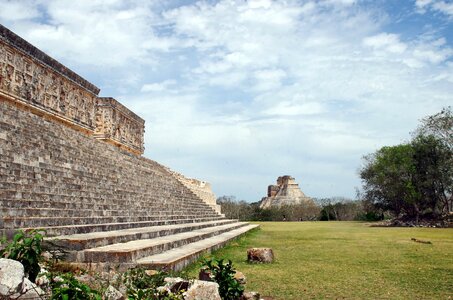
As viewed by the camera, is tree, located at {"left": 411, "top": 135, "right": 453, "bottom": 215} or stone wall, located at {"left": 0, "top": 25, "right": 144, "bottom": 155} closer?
stone wall, located at {"left": 0, "top": 25, "right": 144, "bottom": 155}

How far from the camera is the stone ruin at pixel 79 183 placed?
666cm

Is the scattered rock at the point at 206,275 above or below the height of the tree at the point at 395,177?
below

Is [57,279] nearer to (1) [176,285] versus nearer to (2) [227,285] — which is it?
(1) [176,285]

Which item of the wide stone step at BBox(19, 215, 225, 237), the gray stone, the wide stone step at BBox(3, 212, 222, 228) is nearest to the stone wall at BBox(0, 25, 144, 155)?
the wide stone step at BBox(3, 212, 222, 228)

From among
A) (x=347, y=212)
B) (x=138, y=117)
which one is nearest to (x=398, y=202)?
(x=347, y=212)

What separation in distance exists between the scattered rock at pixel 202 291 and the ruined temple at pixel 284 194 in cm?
5317

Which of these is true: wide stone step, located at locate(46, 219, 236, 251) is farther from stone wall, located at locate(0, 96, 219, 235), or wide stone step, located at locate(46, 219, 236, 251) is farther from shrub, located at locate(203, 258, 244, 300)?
shrub, located at locate(203, 258, 244, 300)

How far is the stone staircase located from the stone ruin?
2 centimetres

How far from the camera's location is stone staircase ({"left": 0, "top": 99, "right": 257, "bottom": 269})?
6336 mm

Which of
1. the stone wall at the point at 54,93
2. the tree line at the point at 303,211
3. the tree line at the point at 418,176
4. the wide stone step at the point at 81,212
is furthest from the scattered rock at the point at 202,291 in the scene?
the tree line at the point at 303,211

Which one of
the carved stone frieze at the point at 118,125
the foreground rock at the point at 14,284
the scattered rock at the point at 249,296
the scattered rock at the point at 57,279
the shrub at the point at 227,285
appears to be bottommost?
the scattered rock at the point at 249,296

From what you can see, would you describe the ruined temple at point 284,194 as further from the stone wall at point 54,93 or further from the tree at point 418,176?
the stone wall at point 54,93

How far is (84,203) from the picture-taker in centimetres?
926

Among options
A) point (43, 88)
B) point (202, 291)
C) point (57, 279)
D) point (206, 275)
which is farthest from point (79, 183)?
point (43, 88)
